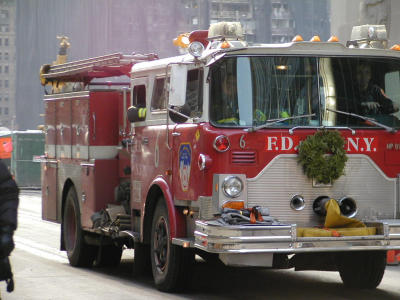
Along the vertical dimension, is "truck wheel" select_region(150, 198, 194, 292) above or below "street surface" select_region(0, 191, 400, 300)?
above

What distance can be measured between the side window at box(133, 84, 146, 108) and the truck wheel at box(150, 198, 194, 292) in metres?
1.44

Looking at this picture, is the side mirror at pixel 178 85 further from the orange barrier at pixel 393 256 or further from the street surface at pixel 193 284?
the orange barrier at pixel 393 256

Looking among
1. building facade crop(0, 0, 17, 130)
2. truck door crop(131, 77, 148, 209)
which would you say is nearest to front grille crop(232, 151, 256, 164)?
truck door crop(131, 77, 148, 209)

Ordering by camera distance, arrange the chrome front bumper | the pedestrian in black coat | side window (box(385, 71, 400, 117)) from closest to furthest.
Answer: the pedestrian in black coat, the chrome front bumper, side window (box(385, 71, 400, 117))

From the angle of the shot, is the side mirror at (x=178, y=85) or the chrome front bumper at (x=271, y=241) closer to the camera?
the chrome front bumper at (x=271, y=241)

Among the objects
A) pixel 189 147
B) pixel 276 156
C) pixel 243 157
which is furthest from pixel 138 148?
pixel 276 156

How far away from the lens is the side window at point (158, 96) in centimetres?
1125

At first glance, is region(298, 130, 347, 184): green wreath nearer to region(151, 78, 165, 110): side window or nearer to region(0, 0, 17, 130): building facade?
region(151, 78, 165, 110): side window

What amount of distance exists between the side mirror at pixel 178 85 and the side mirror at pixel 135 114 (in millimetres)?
1879

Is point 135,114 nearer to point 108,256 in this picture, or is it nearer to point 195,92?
point 195,92

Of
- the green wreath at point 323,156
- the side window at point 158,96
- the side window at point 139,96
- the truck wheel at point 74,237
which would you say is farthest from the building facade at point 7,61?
the green wreath at point 323,156

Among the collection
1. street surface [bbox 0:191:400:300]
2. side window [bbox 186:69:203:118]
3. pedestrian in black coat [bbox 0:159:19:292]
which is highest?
side window [bbox 186:69:203:118]

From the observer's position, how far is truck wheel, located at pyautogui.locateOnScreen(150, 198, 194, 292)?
1047 cm

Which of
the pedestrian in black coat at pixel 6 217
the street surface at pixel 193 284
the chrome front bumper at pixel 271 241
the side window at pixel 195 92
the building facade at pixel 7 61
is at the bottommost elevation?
the street surface at pixel 193 284
